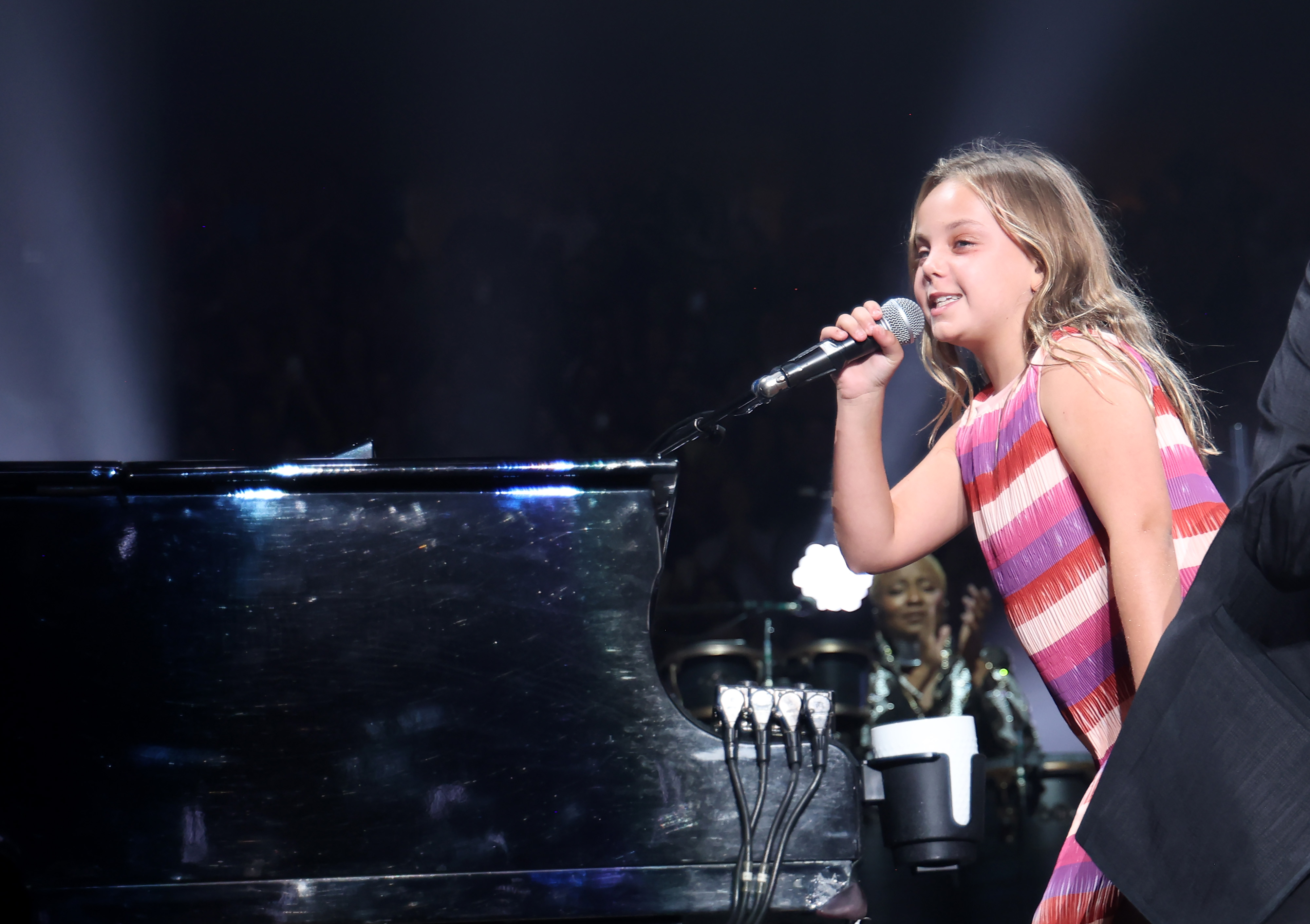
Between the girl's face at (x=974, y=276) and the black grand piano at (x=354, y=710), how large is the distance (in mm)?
459

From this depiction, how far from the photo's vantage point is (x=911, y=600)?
496 centimetres

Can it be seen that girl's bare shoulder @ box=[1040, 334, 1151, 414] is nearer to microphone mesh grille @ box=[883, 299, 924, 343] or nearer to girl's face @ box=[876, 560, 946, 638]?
microphone mesh grille @ box=[883, 299, 924, 343]

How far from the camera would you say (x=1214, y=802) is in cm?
82

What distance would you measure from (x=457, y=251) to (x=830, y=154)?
202 centimetres

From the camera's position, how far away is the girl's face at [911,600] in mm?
4926

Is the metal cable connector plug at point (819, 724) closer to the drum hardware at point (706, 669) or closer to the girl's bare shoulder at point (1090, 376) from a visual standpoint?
the girl's bare shoulder at point (1090, 376)

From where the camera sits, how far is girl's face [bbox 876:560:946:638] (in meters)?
4.93

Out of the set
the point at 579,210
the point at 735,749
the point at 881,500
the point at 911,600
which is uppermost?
the point at 579,210

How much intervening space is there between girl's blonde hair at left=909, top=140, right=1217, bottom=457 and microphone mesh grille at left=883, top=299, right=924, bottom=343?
39mm

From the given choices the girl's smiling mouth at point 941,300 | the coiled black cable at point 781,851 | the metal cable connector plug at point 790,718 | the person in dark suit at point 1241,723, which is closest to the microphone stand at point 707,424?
the girl's smiling mouth at point 941,300

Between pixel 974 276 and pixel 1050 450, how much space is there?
270 mm

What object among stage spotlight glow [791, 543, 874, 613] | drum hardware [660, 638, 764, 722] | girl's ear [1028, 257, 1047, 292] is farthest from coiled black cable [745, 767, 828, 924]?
stage spotlight glow [791, 543, 874, 613]

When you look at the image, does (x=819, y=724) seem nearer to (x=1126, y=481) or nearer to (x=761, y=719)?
(x=761, y=719)

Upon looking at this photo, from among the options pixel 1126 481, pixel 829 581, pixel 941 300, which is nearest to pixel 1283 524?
pixel 1126 481
